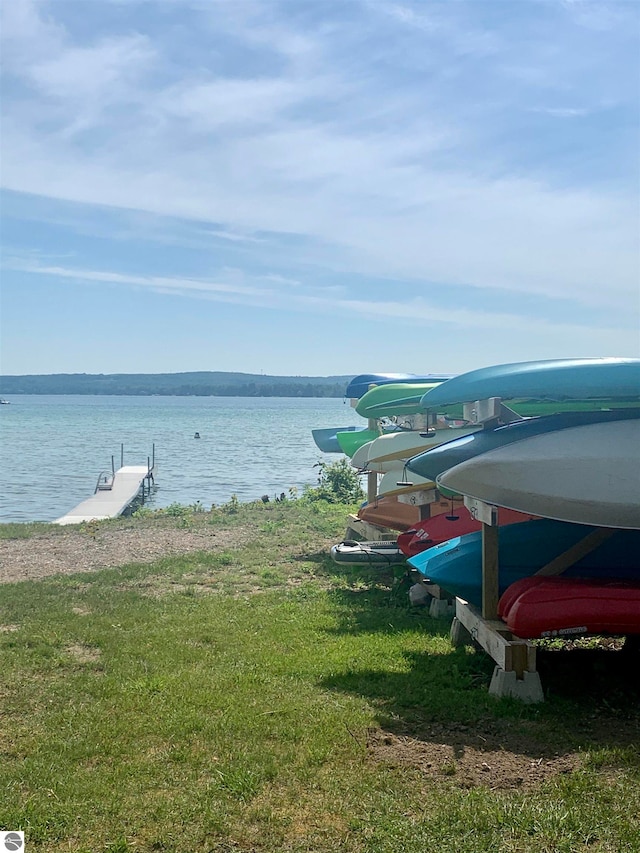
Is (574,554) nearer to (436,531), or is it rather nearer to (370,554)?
(436,531)

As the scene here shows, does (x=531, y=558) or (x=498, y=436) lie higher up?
(x=498, y=436)

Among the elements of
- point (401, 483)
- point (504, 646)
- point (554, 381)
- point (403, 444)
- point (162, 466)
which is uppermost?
point (554, 381)

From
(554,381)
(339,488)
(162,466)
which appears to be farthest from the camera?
(162,466)

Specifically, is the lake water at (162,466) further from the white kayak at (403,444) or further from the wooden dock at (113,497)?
the white kayak at (403,444)

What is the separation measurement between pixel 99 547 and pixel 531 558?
8.56 meters

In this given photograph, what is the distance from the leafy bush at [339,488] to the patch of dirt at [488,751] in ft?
48.4

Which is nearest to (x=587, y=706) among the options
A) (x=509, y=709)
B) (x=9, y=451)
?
(x=509, y=709)

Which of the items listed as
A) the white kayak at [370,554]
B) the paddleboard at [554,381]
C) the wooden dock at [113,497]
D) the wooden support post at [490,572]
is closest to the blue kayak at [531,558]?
the wooden support post at [490,572]

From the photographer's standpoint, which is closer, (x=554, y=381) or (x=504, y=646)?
(x=504, y=646)

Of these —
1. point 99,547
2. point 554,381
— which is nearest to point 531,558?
point 554,381

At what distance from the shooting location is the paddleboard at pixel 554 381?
5578mm

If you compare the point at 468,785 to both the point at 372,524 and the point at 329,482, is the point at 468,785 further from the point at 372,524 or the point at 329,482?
the point at 329,482

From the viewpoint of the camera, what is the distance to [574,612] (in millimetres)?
5137

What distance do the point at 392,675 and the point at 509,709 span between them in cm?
101
